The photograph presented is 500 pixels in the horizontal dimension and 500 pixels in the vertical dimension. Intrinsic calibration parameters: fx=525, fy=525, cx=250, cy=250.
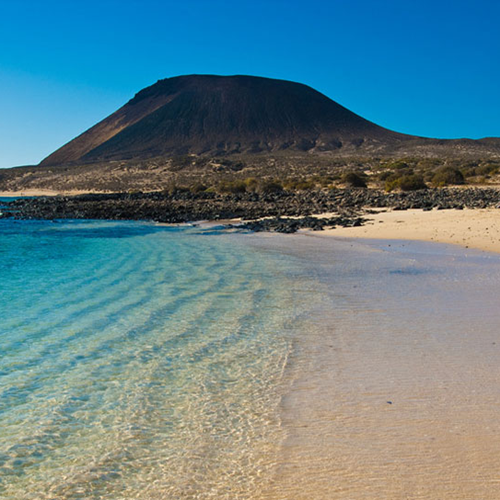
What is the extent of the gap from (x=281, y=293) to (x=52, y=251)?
10.7 metres

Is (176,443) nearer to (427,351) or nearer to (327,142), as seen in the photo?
(427,351)

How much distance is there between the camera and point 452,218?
2042 cm

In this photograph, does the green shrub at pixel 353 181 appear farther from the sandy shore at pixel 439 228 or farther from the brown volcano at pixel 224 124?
the brown volcano at pixel 224 124

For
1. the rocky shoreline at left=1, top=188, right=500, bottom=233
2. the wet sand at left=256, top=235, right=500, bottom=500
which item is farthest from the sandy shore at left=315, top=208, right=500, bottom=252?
the wet sand at left=256, top=235, right=500, bottom=500

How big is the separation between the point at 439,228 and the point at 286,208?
1289 cm

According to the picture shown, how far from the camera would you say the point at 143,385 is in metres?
4.86

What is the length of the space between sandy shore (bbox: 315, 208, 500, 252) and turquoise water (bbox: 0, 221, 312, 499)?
8.31 metres

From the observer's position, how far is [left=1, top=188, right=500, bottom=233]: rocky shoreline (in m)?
23.4

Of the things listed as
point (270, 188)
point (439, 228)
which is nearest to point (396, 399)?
point (439, 228)

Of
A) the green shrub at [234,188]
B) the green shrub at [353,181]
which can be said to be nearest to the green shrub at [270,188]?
the green shrub at [234,188]

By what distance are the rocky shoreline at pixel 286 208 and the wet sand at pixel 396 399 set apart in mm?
13935

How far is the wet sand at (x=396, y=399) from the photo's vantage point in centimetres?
324

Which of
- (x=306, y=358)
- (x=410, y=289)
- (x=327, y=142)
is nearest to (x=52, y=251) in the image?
(x=410, y=289)

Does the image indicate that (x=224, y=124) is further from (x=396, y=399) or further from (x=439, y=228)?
(x=396, y=399)
